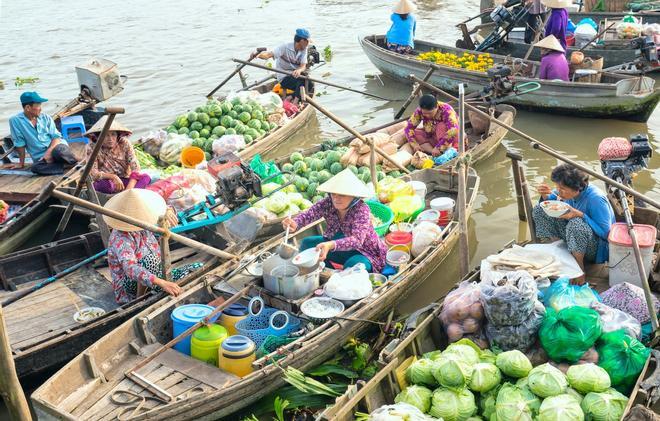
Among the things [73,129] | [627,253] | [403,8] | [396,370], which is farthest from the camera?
[403,8]

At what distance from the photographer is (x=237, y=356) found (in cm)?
496

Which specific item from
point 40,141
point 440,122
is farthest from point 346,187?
point 40,141

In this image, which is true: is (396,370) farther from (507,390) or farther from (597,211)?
(597,211)

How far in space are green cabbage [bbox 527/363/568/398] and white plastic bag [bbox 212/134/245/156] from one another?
19.5ft

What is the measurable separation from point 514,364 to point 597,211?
1.89 metres

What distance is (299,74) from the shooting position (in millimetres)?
10523

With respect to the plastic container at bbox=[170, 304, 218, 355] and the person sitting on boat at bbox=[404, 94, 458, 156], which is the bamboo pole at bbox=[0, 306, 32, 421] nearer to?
the plastic container at bbox=[170, 304, 218, 355]

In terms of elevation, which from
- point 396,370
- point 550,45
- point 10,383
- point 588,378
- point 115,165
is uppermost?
point 550,45

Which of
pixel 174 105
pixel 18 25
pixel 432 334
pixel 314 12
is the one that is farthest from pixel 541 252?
pixel 18 25

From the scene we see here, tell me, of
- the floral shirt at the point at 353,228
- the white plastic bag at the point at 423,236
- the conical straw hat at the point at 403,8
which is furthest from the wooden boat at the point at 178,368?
the conical straw hat at the point at 403,8

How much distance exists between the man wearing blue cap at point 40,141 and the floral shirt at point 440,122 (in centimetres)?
441

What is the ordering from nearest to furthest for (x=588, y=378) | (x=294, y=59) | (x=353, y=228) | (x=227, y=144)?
(x=588, y=378) → (x=353, y=228) → (x=227, y=144) → (x=294, y=59)

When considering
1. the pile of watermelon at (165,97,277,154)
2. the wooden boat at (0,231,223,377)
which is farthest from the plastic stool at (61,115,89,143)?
the wooden boat at (0,231,223,377)

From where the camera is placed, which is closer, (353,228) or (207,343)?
(207,343)
